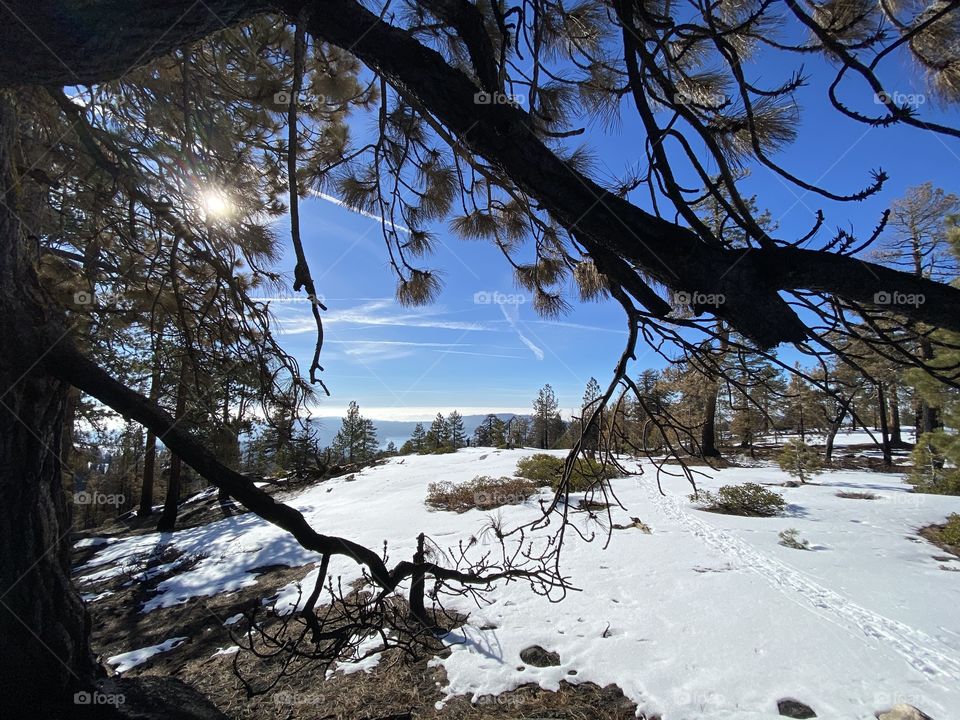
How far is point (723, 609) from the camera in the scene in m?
4.35

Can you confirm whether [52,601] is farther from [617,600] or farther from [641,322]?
[617,600]

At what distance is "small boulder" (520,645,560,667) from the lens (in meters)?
3.64

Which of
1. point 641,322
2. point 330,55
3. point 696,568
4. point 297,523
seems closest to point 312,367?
point 297,523

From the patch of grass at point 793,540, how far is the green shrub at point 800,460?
5.76m

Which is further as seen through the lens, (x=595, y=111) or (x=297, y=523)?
(x=595, y=111)

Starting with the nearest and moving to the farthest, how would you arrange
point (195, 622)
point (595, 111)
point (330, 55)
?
1. point (595, 111)
2. point (330, 55)
3. point (195, 622)

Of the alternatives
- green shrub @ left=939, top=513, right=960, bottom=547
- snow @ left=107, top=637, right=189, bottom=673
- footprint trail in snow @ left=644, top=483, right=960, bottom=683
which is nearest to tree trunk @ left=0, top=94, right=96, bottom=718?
snow @ left=107, top=637, right=189, bottom=673

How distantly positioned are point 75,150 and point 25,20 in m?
2.44

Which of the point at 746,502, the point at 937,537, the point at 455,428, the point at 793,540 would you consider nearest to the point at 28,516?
the point at 793,540

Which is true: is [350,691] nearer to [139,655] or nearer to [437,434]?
[139,655]

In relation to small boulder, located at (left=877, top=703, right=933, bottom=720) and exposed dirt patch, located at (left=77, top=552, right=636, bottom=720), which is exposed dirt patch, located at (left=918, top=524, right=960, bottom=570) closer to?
small boulder, located at (left=877, top=703, right=933, bottom=720)

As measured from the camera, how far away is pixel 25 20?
4.18 ft

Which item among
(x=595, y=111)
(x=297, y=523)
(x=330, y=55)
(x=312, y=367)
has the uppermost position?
(x=330, y=55)

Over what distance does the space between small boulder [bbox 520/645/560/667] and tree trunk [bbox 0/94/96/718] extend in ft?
10.6
